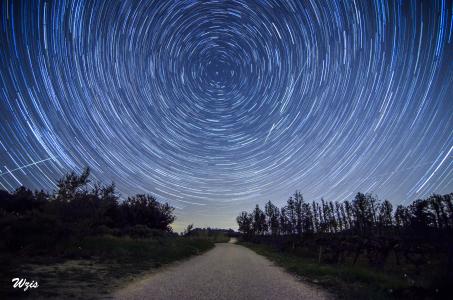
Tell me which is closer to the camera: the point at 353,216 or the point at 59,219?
the point at 59,219

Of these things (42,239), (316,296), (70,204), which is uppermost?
(70,204)

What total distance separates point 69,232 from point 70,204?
2479 millimetres

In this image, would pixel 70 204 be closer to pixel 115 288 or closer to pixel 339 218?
pixel 115 288

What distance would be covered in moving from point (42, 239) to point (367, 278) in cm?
1972

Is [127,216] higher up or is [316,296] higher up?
[127,216]

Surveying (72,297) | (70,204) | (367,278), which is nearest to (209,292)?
(72,297)

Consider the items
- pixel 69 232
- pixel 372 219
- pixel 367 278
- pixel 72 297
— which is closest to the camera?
pixel 72 297

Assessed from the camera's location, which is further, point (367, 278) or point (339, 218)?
point (339, 218)

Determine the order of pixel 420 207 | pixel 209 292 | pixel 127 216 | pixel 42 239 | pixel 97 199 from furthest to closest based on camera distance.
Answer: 1. pixel 420 207
2. pixel 127 216
3. pixel 97 199
4. pixel 42 239
5. pixel 209 292

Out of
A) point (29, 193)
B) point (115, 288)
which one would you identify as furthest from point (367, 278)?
point (29, 193)

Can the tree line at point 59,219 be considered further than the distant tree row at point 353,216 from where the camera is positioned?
No

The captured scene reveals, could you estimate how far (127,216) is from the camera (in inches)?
2542

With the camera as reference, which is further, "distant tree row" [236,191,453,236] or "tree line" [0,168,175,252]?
"distant tree row" [236,191,453,236]

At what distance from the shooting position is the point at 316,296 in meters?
10.4
